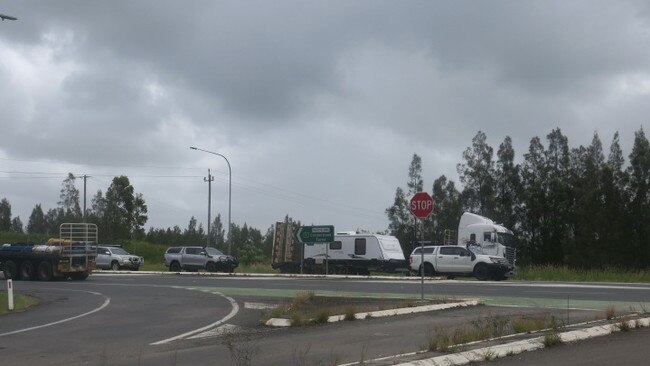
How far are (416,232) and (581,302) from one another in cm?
4832

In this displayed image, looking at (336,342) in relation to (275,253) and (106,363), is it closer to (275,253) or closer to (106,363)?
(106,363)

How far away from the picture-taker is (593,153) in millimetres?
69875

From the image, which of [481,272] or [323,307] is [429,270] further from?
[323,307]

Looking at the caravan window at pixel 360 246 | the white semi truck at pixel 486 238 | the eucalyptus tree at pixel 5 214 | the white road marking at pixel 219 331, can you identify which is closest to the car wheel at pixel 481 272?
the white semi truck at pixel 486 238

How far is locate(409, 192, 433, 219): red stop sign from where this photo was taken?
2000 cm

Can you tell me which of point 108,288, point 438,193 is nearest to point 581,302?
point 108,288

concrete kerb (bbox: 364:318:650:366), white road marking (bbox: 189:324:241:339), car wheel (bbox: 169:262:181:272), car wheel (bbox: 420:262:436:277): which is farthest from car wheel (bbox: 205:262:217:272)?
concrete kerb (bbox: 364:318:650:366)

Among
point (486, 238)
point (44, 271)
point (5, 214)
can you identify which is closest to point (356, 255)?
point (486, 238)

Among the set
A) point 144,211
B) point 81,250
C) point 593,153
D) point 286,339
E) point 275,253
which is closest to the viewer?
point 286,339

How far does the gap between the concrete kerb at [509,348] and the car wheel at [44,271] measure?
28831mm

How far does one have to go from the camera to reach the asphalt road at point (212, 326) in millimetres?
12789

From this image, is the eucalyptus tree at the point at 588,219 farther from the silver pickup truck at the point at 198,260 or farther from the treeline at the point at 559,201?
the silver pickup truck at the point at 198,260

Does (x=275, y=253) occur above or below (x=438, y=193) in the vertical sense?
below

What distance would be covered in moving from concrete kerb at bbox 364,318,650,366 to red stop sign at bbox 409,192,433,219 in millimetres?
6049
